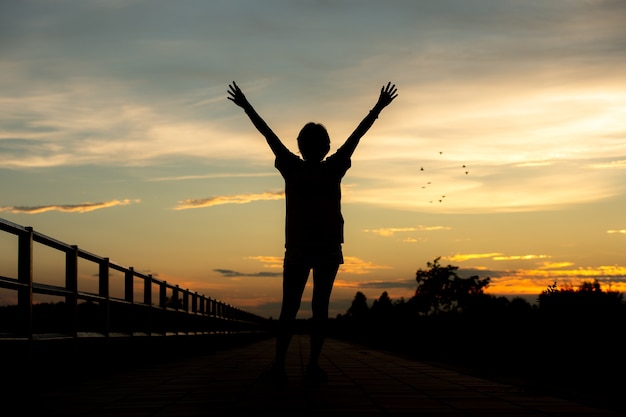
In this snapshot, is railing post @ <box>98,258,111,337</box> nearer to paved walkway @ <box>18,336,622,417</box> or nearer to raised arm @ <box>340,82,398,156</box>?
paved walkway @ <box>18,336,622,417</box>

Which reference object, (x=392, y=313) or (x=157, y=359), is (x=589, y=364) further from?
(x=392, y=313)

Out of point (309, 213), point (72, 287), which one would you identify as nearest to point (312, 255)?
point (309, 213)

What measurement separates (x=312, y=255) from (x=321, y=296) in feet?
1.35

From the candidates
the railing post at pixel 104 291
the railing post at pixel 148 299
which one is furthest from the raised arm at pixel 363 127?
the railing post at pixel 148 299

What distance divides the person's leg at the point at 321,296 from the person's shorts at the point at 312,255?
5 centimetres

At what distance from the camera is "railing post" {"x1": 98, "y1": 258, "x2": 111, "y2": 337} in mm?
10945

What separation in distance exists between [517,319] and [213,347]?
11207 mm

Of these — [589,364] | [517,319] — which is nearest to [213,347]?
[517,319]

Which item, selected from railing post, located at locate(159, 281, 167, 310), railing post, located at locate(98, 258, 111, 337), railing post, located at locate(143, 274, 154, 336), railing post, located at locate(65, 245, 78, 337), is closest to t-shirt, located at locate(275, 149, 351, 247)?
railing post, located at locate(65, 245, 78, 337)

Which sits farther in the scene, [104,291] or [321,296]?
[104,291]

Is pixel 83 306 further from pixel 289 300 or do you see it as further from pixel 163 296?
pixel 163 296

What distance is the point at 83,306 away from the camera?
1011cm

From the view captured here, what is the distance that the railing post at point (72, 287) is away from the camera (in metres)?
9.32

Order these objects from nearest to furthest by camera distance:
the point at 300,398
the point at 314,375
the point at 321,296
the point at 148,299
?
the point at 300,398 → the point at 321,296 → the point at 314,375 → the point at 148,299
